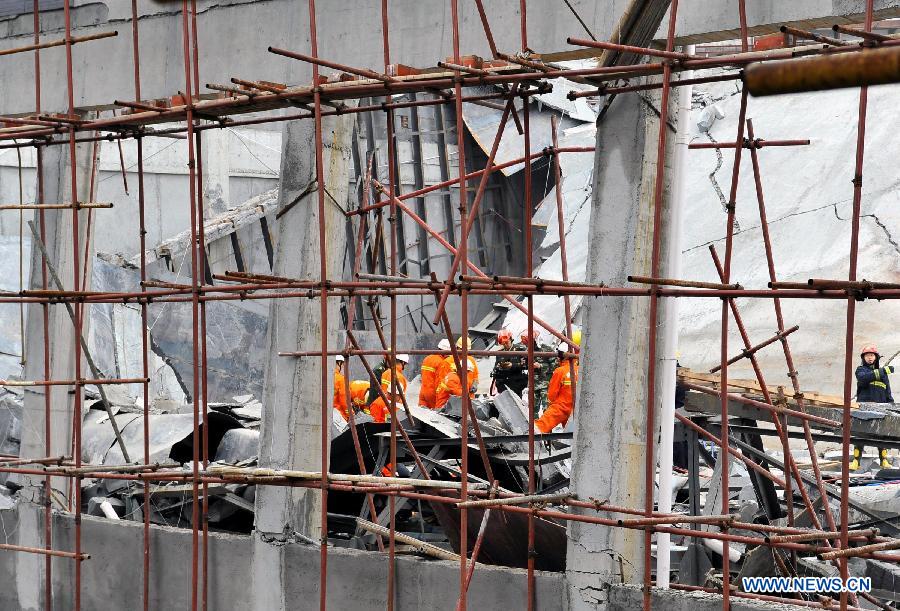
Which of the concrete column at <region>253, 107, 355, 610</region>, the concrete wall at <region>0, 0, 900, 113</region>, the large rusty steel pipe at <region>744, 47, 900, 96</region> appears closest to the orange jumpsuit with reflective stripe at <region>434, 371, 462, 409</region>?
Answer: the concrete column at <region>253, 107, 355, 610</region>

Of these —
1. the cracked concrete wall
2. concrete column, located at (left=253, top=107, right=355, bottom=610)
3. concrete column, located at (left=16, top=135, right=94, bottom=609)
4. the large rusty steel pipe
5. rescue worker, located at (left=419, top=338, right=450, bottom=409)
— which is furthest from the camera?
the cracked concrete wall

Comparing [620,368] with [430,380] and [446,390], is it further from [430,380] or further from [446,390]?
[430,380]

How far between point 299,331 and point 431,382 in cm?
422

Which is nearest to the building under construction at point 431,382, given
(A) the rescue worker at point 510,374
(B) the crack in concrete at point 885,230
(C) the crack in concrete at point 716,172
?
(A) the rescue worker at point 510,374

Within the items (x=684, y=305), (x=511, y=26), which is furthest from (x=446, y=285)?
(x=684, y=305)

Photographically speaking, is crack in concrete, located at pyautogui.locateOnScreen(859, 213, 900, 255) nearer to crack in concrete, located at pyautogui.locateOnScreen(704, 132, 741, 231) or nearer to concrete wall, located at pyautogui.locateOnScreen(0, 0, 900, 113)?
crack in concrete, located at pyautogui.locateOnScreen(704, 132, 741, 231)

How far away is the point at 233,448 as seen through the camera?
1273 centimetres

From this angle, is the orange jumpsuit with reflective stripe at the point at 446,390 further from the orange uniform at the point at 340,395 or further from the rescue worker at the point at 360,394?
the rescue worker at the point at 360,394

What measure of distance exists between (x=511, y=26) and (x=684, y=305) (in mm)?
12327

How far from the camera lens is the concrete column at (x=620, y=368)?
812 cm

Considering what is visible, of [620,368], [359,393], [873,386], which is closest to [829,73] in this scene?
[620,368]

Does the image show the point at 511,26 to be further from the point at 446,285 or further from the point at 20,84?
the point at 20,84

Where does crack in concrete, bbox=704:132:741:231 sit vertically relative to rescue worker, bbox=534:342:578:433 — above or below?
above

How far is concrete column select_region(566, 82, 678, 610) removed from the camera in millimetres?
8117
